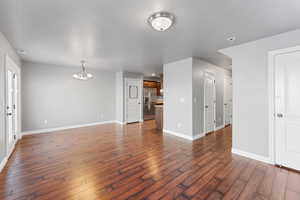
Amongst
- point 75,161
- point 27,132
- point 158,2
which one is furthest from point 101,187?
point 27,132

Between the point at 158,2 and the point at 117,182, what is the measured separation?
252cm

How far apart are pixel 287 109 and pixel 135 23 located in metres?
3.06

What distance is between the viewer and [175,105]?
15.0ft

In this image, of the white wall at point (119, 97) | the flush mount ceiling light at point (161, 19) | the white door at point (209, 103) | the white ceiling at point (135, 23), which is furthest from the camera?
the white wall at point (119, 97)

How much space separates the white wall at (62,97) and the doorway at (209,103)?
4.30 metres

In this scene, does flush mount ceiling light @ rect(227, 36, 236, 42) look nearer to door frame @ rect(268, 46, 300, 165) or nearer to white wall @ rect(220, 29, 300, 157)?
white wall @ rect(220, 29, 300, 157)

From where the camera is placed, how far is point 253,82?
9.41 ft

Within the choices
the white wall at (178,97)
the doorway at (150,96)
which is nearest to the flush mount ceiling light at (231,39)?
the white wall at (178,97)

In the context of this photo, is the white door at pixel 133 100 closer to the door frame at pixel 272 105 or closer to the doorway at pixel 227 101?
the doorway at pixel 227 101

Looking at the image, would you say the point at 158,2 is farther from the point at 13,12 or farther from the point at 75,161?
the point at 75,161

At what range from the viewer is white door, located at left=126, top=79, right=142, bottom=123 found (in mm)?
6608

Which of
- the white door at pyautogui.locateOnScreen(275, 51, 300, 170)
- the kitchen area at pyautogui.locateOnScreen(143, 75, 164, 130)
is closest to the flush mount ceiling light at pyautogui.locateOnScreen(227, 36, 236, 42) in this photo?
the white door at pyautogui.locateOnScreen(275, 51, 300, 170)

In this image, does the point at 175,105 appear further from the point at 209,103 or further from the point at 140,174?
the point at 140,174

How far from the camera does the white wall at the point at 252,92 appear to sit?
8.83ft
